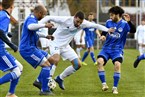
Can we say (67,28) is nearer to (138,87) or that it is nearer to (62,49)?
(62,49)

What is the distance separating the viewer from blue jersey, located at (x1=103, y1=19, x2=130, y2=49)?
13750mm

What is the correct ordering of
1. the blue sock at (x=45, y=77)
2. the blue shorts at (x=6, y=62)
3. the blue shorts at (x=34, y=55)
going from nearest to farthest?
the blue shorts at (x=6, y=62), the blue shorts at (x=34, y=55), the blue sock at (x=45, y=77)

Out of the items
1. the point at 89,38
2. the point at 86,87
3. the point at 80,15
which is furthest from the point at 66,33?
the point at 89,38

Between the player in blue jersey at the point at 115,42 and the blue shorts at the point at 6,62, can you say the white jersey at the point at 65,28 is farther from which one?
the blue shorts at the point at 6,62

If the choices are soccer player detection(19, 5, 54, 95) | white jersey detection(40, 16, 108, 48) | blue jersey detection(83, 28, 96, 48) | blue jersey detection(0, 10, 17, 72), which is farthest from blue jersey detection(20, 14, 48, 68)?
blue jersey detection(83, 28, 96, 48)

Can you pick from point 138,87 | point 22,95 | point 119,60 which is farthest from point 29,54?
point 138,87

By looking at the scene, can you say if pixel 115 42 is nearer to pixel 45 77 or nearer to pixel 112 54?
pixel 112 54

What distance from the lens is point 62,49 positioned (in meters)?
13.8

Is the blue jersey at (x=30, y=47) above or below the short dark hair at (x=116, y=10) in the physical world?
below

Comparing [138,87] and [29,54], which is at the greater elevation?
[29,54]

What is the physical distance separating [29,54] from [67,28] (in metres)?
1.31

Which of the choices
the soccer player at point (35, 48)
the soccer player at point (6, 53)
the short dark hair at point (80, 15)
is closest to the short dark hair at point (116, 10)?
the short dark hair at point (80, 15)

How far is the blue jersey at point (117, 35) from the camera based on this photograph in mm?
13750

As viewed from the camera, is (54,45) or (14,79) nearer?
(14,79)
